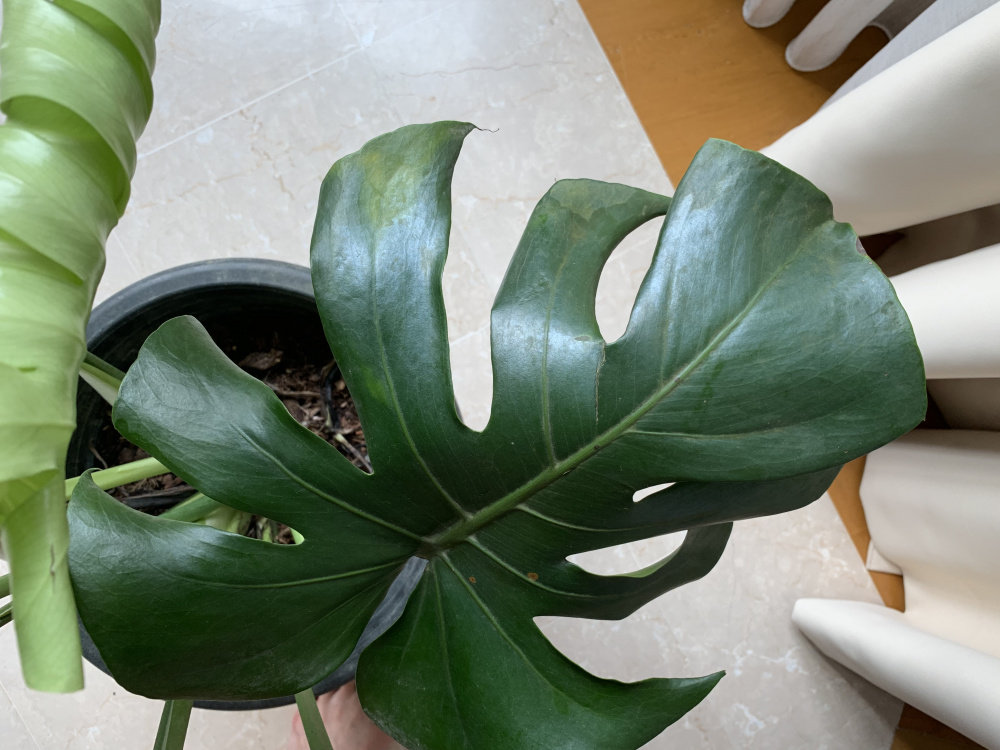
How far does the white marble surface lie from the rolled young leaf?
71cm

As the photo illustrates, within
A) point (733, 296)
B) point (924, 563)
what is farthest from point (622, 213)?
point (924, 563)

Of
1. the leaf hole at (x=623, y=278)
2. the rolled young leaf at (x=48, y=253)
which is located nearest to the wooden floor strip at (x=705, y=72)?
the leaf hole at (x=623, y=278)

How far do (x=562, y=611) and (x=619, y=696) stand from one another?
0.06 metres

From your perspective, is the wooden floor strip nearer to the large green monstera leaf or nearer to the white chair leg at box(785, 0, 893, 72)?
the white chair leg at box(785, 0, 893, 72)

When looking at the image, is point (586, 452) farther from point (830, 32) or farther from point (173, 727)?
point (830, 32)

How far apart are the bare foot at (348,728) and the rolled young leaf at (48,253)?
1.98 ft

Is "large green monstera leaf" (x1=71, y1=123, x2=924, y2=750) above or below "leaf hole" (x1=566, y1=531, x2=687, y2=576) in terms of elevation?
above

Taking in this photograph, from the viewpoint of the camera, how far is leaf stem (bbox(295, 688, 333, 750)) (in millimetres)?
515

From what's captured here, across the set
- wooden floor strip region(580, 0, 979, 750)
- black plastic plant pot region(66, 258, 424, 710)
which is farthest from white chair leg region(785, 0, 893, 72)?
black plastic plant pot region(66, 258, 424, 710)

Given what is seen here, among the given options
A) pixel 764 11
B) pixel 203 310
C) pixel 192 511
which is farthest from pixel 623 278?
pixel 192 511

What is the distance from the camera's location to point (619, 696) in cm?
42

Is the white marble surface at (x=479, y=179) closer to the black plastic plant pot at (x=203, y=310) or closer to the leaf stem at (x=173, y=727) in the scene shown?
the black plastic plant pot at (x=203, y=310)

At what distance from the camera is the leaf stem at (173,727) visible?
1.64 ft

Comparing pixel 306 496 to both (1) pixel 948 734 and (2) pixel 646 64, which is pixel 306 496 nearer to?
(2) pixel 646 64
